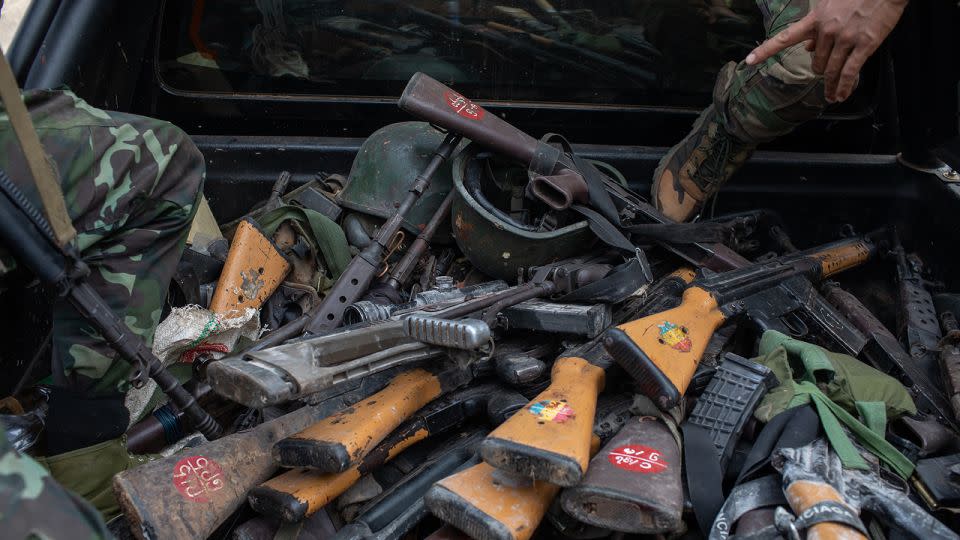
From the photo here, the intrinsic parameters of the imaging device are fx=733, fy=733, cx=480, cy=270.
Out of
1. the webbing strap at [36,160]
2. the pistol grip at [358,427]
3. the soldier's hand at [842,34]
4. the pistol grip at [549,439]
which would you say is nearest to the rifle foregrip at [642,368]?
the pistol grip at [549,439]

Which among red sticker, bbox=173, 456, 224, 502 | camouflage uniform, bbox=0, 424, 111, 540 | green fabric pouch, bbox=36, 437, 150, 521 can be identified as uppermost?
camouflage uniform, bbox=0, 424, 111, 540

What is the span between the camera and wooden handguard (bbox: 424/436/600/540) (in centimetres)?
130

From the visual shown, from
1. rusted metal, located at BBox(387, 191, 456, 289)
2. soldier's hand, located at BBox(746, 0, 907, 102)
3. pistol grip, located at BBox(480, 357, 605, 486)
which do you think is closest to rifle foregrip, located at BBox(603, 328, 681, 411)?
pistol grip, located at BBox(480, 357, 605, 486)

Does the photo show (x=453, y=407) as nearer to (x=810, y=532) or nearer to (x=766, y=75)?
(x=810, y=532)

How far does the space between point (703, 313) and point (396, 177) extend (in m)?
1.16

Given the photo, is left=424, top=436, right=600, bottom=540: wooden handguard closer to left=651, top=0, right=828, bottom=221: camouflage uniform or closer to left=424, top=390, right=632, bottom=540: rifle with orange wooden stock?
left=424, top=390, right=632, bottom=540: rifle with orange wooden stock

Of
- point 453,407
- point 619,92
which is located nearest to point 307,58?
point 619,92

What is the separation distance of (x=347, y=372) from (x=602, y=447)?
22.5 inches

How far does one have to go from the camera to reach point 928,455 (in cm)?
170

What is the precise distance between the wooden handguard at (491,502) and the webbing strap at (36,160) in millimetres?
882

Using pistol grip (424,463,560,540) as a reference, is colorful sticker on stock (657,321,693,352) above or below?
above

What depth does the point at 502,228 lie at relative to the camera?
2.26 metres

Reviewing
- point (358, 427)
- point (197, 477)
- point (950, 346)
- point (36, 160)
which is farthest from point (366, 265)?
point (950, 346)

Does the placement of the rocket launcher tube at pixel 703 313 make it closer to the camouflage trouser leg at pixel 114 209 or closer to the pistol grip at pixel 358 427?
the pistol grip at pixel 358 427
